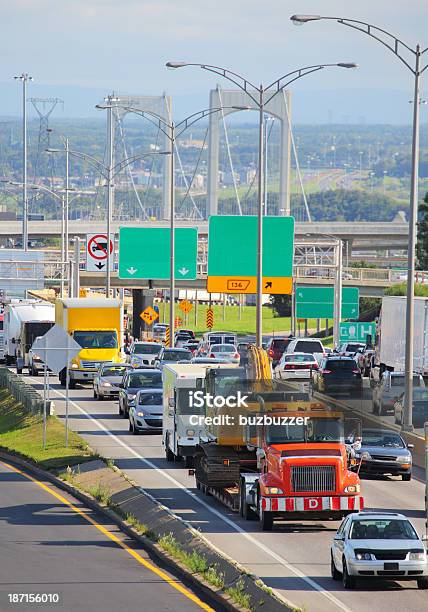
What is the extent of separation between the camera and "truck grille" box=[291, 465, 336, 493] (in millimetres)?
23578

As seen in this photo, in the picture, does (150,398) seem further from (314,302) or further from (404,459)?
(314,302)

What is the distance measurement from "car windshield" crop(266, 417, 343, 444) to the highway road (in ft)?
4.84

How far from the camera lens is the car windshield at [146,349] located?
63.8 metres

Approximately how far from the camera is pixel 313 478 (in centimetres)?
2367

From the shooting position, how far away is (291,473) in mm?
23656

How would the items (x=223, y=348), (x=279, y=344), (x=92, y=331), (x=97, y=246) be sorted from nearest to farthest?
1. (x=92, y=331)
2. (x=223, y=348)
3. (x=279, y=344)
4. (x=97, y=246)

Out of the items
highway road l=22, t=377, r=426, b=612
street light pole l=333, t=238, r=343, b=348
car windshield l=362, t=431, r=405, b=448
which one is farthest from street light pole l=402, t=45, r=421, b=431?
street light pole l=333, t=238, r=343, b=348

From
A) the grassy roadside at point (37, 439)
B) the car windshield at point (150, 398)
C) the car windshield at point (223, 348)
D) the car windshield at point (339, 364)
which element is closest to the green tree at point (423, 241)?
the car windshield at point (223, 348)

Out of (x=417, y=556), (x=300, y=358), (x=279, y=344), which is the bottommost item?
(x=279, y=344)

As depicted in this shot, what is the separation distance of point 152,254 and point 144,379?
30737mm

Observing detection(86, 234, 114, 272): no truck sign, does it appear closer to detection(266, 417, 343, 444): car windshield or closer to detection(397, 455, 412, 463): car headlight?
detection(397, 455, 412, 463): car headlight

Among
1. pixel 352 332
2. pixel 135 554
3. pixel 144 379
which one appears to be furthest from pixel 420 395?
pixel 352 332

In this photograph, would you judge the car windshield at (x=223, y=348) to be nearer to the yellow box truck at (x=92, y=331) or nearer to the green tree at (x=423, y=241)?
the yellow box truck at (x=92, y=331)

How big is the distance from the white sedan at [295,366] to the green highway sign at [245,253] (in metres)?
4.33
